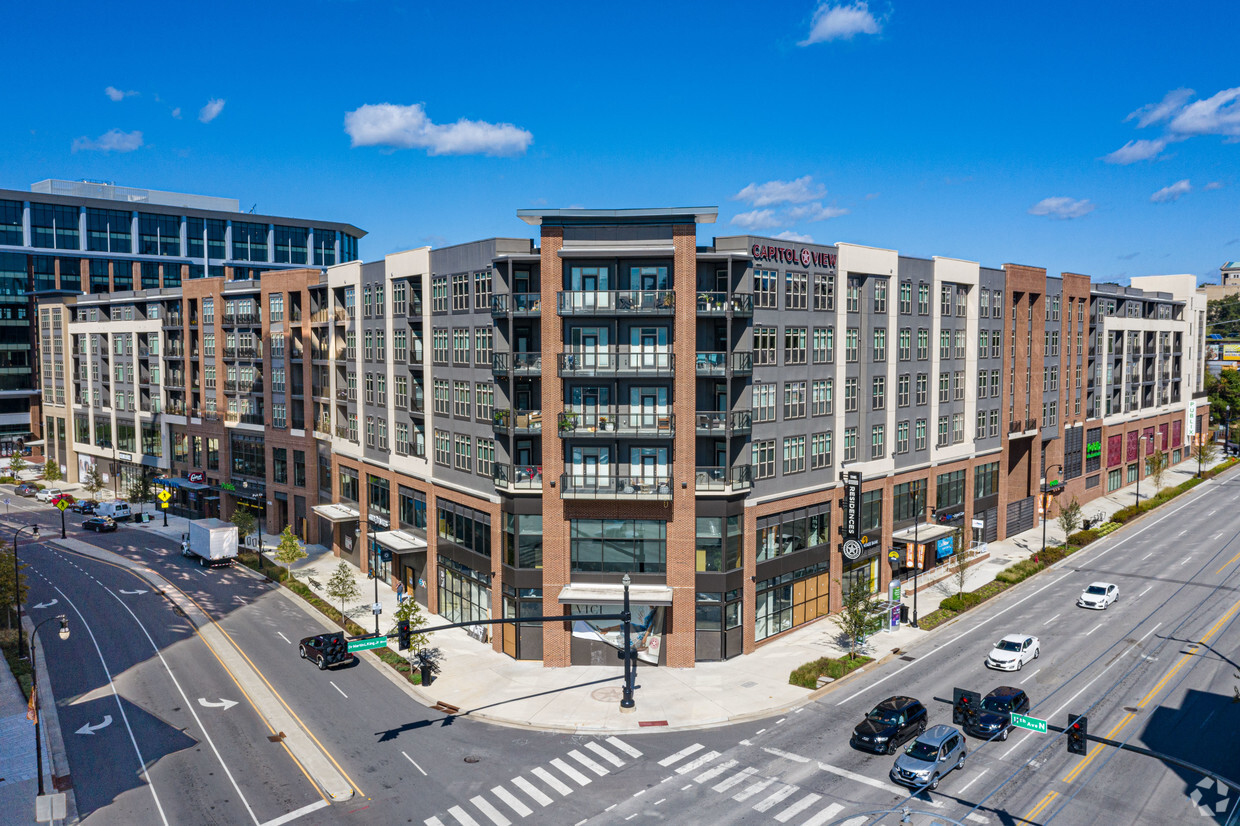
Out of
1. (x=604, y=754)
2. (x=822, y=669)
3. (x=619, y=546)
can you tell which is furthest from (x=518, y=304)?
(x=822, y=669)

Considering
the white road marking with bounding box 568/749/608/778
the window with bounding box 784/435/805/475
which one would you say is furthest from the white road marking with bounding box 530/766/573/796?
the window with bounding box 784/435/805/475

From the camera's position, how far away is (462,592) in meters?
53.0

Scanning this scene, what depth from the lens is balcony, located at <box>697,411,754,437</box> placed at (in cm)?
4603

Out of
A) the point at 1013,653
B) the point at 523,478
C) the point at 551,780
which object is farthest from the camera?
the point at 523,478

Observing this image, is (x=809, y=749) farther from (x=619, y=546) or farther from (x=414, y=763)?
(x=414, y=763)

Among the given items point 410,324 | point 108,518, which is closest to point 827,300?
point 410,324

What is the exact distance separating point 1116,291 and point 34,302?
145 m

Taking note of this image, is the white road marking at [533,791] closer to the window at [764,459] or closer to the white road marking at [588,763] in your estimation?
the white road marking at [588,763]

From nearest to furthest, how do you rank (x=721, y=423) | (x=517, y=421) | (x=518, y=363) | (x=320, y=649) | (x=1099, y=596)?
(x=721, y=423), (x=320, y=649), (x=518, y=363), (x=517, y=421), (x=1099, y=596)

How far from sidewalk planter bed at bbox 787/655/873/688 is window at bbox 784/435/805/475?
451 inches

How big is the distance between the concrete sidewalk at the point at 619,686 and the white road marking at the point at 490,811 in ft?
22.8

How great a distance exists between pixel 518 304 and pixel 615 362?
6819 millimetres

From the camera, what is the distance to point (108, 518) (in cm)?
8662

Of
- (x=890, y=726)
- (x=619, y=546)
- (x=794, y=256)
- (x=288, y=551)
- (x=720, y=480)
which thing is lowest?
(x=890, y=726)
